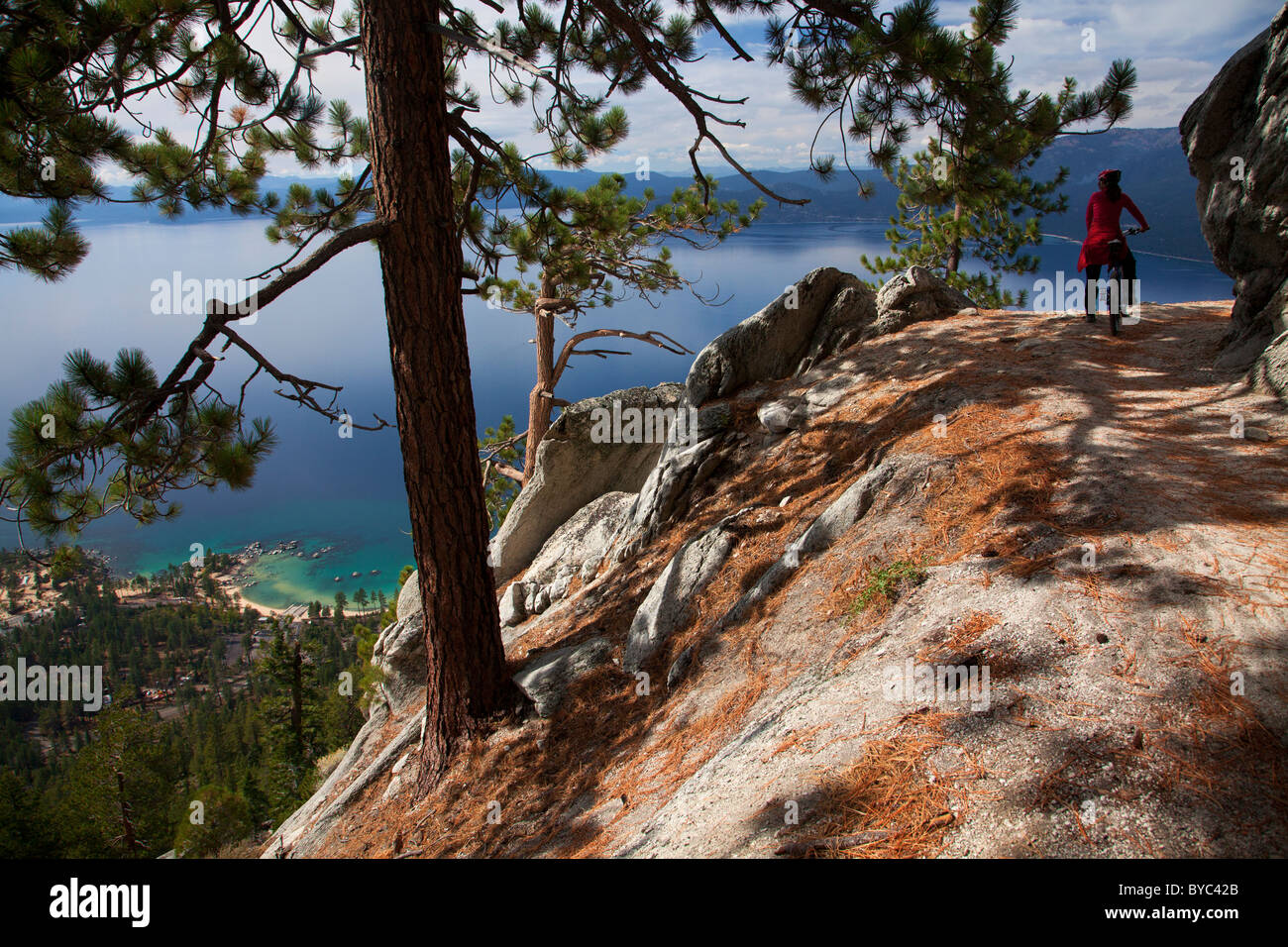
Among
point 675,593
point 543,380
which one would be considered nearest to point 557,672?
point 675,593

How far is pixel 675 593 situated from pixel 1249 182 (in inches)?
222

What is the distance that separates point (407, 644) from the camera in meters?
7.32

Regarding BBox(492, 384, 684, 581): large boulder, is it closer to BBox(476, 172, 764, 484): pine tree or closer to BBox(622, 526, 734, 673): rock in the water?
BBox(476, 172, 764, 484): pine tree

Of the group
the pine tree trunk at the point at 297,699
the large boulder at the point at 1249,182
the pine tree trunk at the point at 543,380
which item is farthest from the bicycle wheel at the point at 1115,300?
the pine tree trunk at the point at 297,699

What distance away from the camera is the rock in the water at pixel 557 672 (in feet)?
16.6

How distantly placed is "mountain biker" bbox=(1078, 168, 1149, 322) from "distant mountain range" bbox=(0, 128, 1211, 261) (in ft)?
1.14

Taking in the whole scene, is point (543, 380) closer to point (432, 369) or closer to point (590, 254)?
point (590, 254)

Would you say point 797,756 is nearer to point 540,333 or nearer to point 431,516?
point 431,516

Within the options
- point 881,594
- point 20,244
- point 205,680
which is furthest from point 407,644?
point 205,680

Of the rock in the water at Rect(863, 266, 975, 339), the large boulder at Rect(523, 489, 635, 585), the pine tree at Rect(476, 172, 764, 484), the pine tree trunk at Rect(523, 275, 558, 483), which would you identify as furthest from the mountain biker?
the pine tree trunk at Rect(523, 275, 558, 483)

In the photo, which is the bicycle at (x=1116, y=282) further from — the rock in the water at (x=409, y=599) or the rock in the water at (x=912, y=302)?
the rock in the water at (x=409, y=599)

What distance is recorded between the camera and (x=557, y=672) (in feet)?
17.3

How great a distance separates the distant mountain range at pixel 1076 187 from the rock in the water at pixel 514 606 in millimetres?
4868

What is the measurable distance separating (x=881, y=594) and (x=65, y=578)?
203 inches
